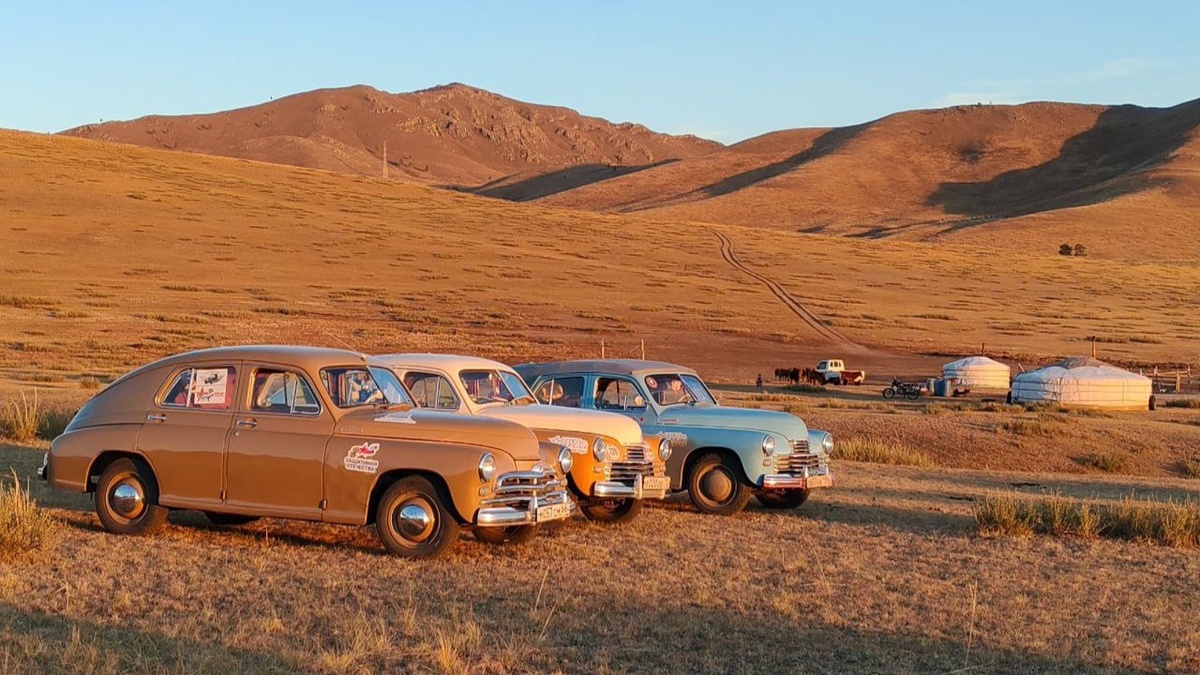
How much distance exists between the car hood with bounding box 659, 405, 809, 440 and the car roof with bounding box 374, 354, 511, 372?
2213 millimetres

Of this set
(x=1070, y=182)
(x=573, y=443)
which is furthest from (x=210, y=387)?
(x=1070, y=182)

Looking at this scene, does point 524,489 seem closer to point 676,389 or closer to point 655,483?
point 655,483

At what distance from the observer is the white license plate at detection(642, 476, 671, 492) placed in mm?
12406

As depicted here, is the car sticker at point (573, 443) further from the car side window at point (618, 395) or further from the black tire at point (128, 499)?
the black tire at point (128, 499)

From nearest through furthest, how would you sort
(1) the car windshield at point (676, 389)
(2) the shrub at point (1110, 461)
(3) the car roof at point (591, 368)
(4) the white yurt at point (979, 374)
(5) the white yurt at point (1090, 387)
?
1. (3) the car roof at point (591, 368)
2. (1) the car windshield at point (676, 389)
3. (2) the shrub at point (1110, 461)
4. (5) the white yurt at point (1090, 387)
5. (4) the white yurt at point (979, 374)

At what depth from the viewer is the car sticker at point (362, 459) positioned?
33.6 ft

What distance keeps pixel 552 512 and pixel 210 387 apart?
3119mm

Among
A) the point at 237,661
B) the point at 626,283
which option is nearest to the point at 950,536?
the point at 237,661

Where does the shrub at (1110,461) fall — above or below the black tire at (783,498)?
below

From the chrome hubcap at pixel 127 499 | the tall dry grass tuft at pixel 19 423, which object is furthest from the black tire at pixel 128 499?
the tall dry grass tuft at pixel 19 423

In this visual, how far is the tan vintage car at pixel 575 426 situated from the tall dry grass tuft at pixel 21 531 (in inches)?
132

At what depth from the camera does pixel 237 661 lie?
23.3 feet

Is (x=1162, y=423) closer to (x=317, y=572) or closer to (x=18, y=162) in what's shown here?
(x=317, y=572)

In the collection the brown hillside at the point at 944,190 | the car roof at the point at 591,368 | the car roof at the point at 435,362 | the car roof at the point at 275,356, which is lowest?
the car roof at the point at 591,368
